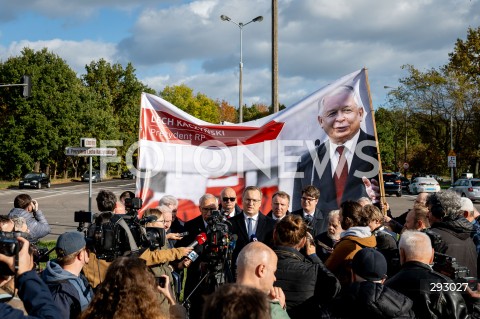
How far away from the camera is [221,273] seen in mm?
4777

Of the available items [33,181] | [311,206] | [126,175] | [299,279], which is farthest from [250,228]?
[126,175]

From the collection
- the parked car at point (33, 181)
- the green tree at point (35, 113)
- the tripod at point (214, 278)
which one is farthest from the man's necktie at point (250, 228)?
the green tree at point (35, 113)

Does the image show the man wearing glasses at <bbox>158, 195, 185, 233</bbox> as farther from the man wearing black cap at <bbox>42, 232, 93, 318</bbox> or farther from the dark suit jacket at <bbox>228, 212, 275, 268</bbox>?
the man wearing black cap at <bbox>42, 232, 93, 318</bbox>

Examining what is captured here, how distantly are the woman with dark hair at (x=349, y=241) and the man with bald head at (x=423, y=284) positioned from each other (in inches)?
20.3

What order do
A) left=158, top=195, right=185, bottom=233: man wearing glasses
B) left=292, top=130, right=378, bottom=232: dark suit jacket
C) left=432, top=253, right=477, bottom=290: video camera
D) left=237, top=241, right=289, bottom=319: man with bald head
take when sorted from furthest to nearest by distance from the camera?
left=292, top=130, right=378, bottom=232: dark suit jacket < left=158, top=195, right=185, bottom=233: man wearing glasses < left=432, top=253, right=477, bottom=290: video camera < left=237, top=241, right=289, bottom=319: man with bald head

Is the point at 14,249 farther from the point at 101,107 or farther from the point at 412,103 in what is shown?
the point at 101,107

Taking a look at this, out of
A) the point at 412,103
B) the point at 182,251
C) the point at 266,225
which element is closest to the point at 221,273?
the point at 182,251

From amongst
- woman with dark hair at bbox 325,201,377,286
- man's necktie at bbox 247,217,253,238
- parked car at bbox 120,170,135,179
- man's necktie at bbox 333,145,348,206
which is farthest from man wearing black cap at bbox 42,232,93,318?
parked car at bbox 120,170,135,179

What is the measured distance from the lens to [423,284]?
12.0 feet

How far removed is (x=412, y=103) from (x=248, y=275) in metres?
43.1

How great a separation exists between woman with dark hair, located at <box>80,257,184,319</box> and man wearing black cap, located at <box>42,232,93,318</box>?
79 cm

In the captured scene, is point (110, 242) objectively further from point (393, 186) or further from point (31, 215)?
point (393, 186)

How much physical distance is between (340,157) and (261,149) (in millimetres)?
1298

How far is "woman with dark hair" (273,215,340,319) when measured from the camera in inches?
153
